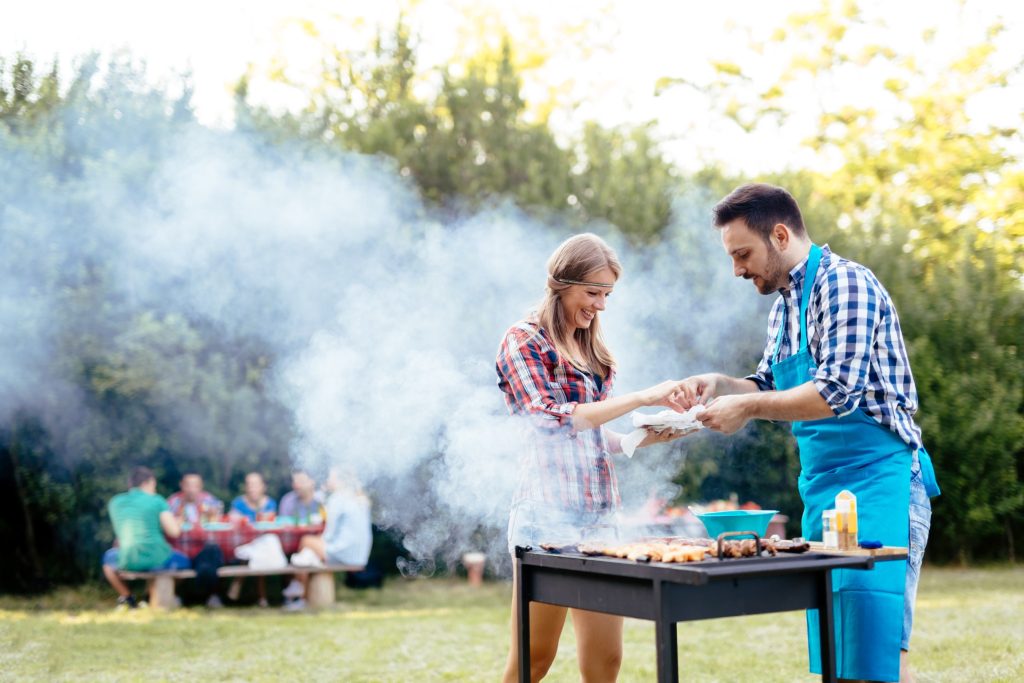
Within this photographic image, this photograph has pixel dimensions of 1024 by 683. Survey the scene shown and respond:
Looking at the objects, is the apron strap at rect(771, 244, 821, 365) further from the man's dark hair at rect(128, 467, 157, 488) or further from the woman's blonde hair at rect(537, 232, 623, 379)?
the man's dark hair at rect(128, 467, 157, 488)

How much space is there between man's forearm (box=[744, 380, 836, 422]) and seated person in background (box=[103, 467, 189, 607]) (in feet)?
18.5

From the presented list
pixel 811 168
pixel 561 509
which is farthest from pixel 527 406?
pixel 811 168

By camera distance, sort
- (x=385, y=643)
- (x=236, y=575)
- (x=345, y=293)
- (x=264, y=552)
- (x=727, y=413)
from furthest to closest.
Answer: (x=345, y=293) < (x=236, y=575) < (x=264, y=552) < (x=385, y=643) < (x=727, y=413)

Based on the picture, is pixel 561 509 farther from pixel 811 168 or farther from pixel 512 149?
pixel 811 168

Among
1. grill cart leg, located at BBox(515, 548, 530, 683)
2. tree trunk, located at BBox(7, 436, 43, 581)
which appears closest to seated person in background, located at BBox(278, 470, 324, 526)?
tree trunk, located at BBox(7, 436, 43, 581)

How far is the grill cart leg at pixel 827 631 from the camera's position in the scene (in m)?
2.24

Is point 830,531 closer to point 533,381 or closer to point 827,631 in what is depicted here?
point 827,631

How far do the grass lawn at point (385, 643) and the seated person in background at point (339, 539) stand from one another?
0.34m

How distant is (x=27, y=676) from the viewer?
489 centimetres

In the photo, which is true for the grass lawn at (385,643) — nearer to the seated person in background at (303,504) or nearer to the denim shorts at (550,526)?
the seated person in background at (303,504)

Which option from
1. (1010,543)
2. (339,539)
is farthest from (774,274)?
(1010,543)

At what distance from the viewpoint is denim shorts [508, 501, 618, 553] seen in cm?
265

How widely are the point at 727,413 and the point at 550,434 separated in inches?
18.1

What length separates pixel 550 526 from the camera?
8.76 ft
